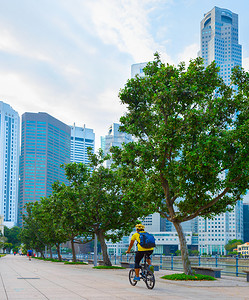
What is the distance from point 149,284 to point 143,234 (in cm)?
158

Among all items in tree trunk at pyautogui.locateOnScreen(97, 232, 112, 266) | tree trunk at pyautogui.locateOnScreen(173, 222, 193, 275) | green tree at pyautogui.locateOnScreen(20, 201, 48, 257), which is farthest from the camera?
green tree at pyautogui.locateOnScreen(20, 201, 48, 257)

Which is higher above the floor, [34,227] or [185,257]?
[185,257]

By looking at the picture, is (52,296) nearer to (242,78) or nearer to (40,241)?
(242,78)

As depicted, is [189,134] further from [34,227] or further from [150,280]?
[34,227]

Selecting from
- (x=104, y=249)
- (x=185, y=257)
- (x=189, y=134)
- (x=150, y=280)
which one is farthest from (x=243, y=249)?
(x=150, y=280)

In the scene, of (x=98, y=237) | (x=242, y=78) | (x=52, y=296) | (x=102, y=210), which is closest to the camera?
(x=52, y=296)

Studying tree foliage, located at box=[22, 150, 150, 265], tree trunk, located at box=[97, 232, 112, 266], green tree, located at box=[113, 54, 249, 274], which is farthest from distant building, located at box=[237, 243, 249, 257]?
green tree, located at box=[113, 54, 249, 274]

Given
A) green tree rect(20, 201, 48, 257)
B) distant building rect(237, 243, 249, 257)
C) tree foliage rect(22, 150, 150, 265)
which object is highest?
tree foliage rect(22, 150, 150, 265)

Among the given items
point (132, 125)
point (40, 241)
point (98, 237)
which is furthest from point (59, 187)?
point (40, 241)

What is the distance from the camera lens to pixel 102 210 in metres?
31.2

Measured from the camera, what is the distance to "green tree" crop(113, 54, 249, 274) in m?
17.1

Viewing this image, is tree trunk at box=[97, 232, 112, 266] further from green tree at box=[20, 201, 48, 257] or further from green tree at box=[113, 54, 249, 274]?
green tree at box=[20, 201, 48, 257]

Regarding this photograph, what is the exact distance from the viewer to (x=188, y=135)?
1769cm

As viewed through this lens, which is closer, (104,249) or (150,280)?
(150,280)
